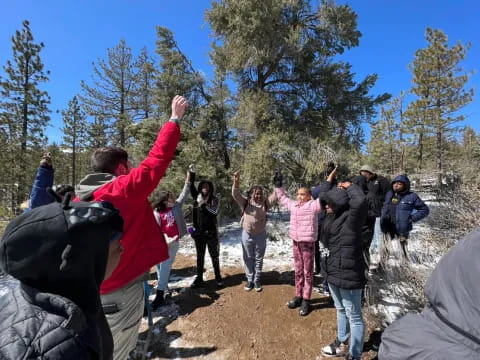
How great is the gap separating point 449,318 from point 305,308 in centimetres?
300

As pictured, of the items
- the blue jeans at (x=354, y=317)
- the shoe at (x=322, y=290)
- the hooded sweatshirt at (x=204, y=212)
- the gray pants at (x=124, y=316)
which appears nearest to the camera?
the gray pants at (x=124, y=316)

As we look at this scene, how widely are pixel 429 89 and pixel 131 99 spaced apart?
66.3 feet

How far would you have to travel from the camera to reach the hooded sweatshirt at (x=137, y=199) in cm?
159

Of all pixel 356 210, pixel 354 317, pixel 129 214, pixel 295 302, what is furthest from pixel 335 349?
pixel 129 214

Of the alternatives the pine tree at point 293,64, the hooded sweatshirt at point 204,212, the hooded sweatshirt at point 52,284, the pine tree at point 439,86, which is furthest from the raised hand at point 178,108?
the pine tree at point 439,86

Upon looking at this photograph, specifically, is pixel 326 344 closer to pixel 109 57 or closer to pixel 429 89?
pixel 109 57

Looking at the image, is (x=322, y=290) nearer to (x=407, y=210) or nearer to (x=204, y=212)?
(x=407, y=210)

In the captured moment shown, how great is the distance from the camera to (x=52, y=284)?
821mm

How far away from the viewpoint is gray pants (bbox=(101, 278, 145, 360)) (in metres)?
1.74

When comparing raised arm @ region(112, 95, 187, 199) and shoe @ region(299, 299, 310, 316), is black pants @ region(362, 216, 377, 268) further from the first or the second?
raised arm @ region(112, 95, 187, 199)

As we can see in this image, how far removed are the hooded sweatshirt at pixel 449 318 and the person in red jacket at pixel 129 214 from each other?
1592 millimetres

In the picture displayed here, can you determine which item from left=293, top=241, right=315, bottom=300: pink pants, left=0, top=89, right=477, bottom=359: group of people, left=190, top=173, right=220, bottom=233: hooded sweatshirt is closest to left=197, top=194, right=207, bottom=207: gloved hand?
left=190, top=173, right=220, bottom=233: hooded sweatshirt

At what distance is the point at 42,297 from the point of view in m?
0.76

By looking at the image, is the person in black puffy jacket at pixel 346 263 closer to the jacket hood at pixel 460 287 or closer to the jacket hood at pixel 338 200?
the jacket hood at pixel 338 200
